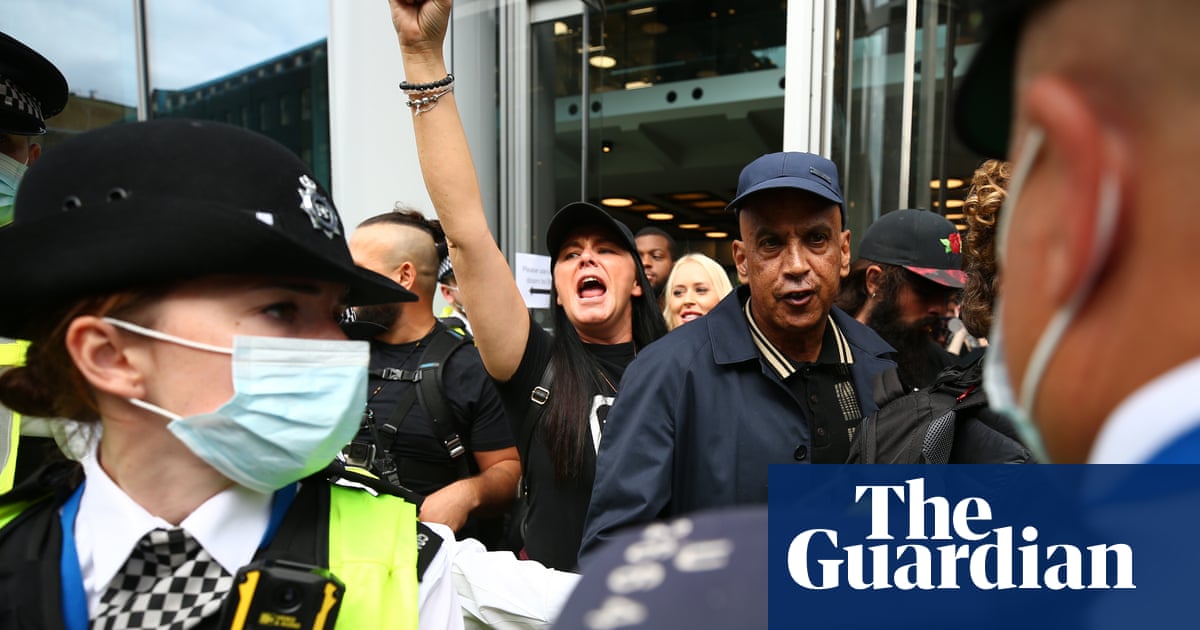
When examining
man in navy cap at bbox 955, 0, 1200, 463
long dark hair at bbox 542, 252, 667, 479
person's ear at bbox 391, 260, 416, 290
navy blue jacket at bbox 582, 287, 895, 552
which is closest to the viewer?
man in navy cap at bbox 955, 0, 1200, 463

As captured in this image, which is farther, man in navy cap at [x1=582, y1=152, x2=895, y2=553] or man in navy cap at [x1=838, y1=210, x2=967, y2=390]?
man in navy cap at [x1=838, y1=210, x2=967, y2=390]

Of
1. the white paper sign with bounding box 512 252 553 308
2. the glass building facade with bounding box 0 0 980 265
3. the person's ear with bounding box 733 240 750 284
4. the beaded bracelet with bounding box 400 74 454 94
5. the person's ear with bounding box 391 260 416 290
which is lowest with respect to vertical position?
the person's ear with bounding box 733 240 750 284

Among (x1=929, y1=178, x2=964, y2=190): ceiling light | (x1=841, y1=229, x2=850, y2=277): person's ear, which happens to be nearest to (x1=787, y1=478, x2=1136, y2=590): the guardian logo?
(x1=841, y1=229, x2=850, y2=277): person's ear

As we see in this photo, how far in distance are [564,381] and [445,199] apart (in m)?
0.73

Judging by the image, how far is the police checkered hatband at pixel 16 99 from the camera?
2188 mm

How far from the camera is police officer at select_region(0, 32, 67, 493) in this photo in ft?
6.71

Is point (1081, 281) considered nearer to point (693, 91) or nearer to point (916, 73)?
point (916, 73)

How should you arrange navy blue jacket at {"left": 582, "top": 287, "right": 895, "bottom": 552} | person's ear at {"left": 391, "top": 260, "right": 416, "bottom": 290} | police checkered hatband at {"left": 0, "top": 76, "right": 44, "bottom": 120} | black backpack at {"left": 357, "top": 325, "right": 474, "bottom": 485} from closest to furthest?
navy blue jacket at {"left": 582, "top": 287, "right": 895, "bottom": 552}
police checkered hatband at {"left": 0, "top": 76, "right": 44, "bottom": 120}
black backpack at {"left": 357, "top": 325, "right": 474, "bottom": 485}
person's ear at {"left": 391, "top": 260, "right": 416, "bottom": 290}

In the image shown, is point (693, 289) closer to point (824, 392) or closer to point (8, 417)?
point (824, 392)

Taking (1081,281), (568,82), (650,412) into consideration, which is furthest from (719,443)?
(568,82)

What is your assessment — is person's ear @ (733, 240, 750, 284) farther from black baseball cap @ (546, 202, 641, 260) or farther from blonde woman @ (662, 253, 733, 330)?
blonde woman @ (662, 253, 733, 330)

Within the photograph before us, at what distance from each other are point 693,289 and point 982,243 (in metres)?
2.50

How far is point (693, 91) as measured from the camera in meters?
11.3

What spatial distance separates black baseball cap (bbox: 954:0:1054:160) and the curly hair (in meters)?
1.28
